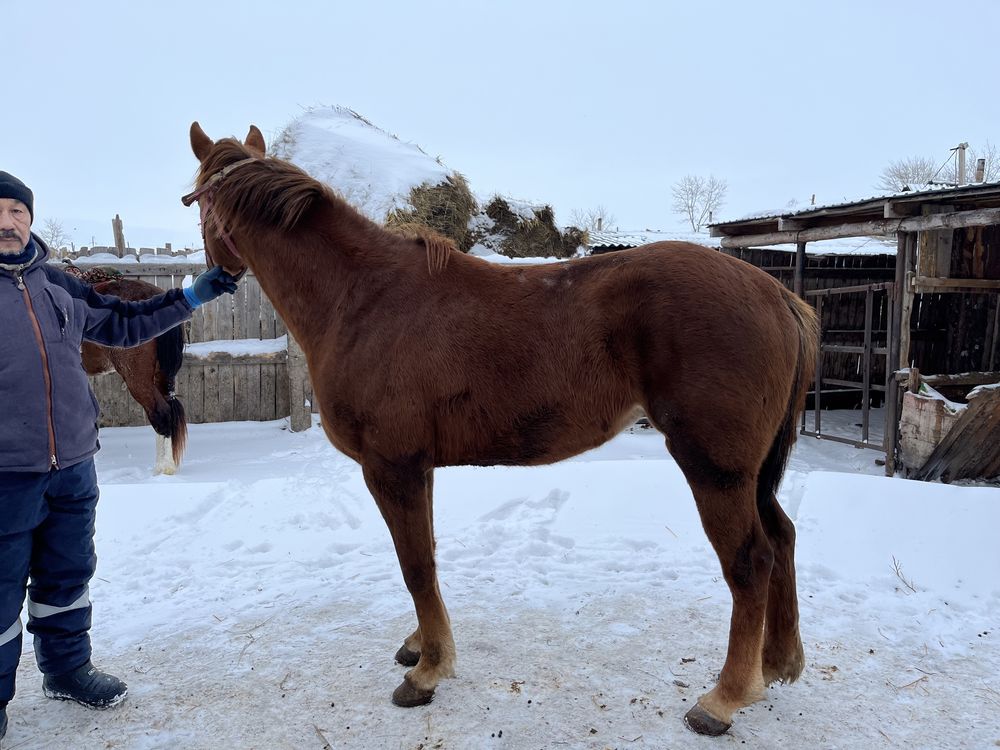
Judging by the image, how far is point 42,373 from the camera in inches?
91.3

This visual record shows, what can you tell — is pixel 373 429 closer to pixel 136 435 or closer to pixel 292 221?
pixel 292 221

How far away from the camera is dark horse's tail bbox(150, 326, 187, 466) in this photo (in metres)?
6.45

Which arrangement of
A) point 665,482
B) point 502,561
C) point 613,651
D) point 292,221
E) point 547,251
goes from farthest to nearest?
point 547,251 < point 665,482 < point 502,561 < point 613,651 < point 292,221

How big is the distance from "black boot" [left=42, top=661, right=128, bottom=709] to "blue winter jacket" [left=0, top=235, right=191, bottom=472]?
0.94m

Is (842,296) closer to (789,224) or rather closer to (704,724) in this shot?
(789,224)

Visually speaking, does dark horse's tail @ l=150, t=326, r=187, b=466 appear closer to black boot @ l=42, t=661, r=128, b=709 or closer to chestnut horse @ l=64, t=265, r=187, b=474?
chestnut horse @ l=64, t=265, r=187, b=474

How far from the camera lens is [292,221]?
2746 millimetres

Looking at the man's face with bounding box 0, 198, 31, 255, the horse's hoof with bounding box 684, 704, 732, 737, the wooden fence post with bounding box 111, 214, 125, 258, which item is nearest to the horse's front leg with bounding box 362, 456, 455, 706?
the horse's hoof with bounding box 684, 704, 732, 737

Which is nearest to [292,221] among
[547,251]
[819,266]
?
[547,251]

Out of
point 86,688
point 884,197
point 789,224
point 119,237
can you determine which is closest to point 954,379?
point 884,197

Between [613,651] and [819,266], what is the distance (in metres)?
12.0

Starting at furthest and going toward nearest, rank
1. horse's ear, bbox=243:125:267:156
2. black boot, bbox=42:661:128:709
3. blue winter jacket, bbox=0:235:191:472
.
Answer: horse's ear, bbox=243:125:267:156, black boot, bbox=42:661:128:709, blue winter jacket, bbox=0:235:191:472

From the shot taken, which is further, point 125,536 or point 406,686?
point 125,536

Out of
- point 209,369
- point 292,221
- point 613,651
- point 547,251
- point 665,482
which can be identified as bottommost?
point 613,651
